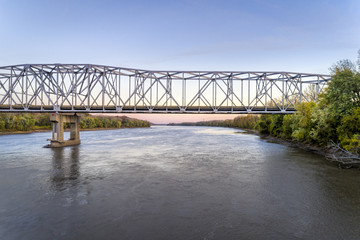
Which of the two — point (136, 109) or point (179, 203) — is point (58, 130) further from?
point (179, 203)

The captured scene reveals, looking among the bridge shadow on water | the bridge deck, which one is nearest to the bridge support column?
the bridge deck

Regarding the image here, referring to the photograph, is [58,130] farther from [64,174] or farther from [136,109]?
[64,174]

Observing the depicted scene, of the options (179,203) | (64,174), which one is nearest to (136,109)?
(64,174)

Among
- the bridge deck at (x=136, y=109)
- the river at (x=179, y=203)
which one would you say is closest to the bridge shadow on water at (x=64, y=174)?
the river at (x=179, y=203)

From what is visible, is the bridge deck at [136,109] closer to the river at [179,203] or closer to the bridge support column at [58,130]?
the bridge support column at [58,130]

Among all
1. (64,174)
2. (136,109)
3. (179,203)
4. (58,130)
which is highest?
(136,109)

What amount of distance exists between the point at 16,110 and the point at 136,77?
29701 mm

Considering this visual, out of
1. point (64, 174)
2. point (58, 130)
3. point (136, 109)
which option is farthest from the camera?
point (136, 109)

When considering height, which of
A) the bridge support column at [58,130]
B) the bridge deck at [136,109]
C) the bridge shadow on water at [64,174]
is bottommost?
the bridge shadow on water at [64,174]

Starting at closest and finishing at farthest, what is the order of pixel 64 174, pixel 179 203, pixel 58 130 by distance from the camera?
pixel 179 203, pixel 64 174, pixel 58 130

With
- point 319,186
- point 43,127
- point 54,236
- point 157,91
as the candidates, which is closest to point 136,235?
point 54,236

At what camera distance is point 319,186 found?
62.6 ft

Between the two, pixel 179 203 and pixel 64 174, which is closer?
pixel 179 203

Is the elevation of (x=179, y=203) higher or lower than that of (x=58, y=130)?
lower
